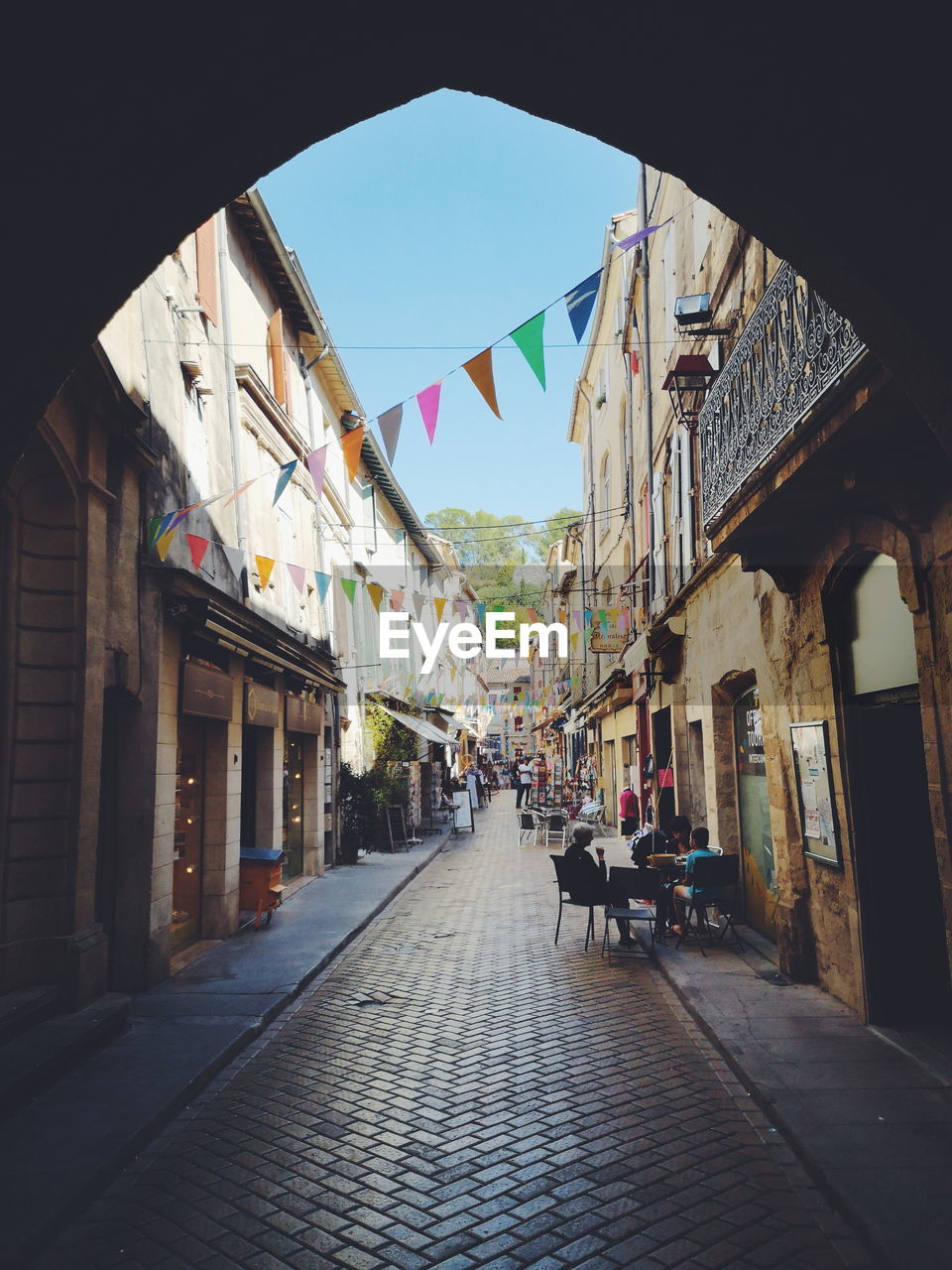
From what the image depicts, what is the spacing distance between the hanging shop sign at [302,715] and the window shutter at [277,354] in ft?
15.3

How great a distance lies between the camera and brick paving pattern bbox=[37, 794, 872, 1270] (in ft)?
12.2

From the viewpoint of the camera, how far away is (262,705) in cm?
1248

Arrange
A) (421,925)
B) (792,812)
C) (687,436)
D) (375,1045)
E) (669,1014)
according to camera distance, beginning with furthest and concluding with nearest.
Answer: (687,436), (421,925), (792,812), (669,1014), (375,1045)

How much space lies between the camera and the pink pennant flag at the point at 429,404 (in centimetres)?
680

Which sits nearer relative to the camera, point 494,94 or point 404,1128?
point 494,94

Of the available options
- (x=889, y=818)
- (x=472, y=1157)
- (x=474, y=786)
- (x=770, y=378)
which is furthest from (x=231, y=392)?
(x=474, y=786)

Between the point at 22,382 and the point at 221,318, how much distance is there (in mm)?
9073

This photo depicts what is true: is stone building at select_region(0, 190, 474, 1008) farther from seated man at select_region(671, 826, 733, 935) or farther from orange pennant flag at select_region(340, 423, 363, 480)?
seated man at select_region(671, 826, 733, 935)

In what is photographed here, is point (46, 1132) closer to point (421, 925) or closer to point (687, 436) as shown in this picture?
point (421, 925)

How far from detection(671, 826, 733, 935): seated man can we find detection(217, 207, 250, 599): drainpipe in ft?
20.7

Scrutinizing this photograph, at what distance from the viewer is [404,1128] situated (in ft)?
16.3

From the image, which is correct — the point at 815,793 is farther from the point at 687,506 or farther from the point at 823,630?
the point at 687,506

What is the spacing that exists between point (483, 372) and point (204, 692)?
201 inches

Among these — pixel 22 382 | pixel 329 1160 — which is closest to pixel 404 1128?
pixel 329 1160
